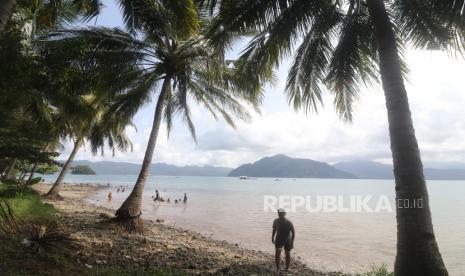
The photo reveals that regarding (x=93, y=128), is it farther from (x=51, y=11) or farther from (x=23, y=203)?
(x=51, y=11)

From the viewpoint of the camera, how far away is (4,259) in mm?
5363

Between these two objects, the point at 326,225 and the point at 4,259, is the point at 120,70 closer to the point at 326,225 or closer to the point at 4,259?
the point at 4,259

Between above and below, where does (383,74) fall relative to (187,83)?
below

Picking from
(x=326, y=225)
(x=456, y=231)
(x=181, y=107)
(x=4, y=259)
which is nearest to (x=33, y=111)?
(x=181, y=107)

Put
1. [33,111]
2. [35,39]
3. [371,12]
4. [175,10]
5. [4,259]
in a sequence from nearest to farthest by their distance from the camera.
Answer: [4,259] < [371,12] < [175,10] < [35,39] < [33,111]

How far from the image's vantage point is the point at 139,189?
1241cm

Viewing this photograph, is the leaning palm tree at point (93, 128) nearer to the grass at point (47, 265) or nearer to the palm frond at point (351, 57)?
the grass at point (47, 265)

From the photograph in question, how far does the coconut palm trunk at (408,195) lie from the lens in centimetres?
558

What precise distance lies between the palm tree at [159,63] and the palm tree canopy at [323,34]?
1048 mm

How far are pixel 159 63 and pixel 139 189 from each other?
4.78m

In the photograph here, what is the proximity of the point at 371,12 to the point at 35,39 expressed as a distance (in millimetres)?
9123

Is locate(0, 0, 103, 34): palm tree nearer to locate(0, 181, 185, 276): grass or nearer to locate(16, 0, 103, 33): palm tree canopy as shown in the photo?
locate(16, 0, 103, 33): palm tree canopy

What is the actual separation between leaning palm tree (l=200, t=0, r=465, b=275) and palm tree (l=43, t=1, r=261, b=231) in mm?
1286

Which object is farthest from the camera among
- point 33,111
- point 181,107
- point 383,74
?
point 181,107
